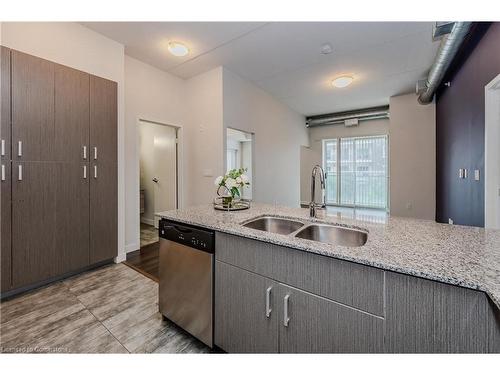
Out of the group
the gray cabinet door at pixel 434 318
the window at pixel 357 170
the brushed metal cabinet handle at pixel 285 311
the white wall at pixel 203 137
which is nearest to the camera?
the gray cabinet door at pixel 434 318

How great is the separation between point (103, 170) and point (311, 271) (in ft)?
8.72

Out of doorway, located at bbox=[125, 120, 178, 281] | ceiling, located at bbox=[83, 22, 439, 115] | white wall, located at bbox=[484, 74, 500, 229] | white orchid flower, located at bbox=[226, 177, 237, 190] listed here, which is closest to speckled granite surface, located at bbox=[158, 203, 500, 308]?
white orchid flower, located at bbox=[226, 177, 237, 190]

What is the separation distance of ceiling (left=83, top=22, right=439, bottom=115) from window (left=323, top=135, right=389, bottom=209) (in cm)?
221

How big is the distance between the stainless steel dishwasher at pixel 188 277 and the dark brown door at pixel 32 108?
1595mm

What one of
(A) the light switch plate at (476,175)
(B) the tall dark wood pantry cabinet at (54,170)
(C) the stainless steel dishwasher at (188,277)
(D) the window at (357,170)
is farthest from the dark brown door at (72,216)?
(D) the window at (357,170)

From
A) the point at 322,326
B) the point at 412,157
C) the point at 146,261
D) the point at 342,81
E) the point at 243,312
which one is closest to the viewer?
the point at 322,326

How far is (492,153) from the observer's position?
7.23 feet

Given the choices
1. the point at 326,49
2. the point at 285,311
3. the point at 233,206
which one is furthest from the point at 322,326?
the point at 326,49

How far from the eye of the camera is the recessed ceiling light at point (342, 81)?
3924 millimetres

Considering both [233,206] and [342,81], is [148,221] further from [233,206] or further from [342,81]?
[342,81]

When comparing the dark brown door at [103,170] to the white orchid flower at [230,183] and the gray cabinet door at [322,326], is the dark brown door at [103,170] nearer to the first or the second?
the white orchid flower at [230,183]

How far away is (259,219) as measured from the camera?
1.67 m
